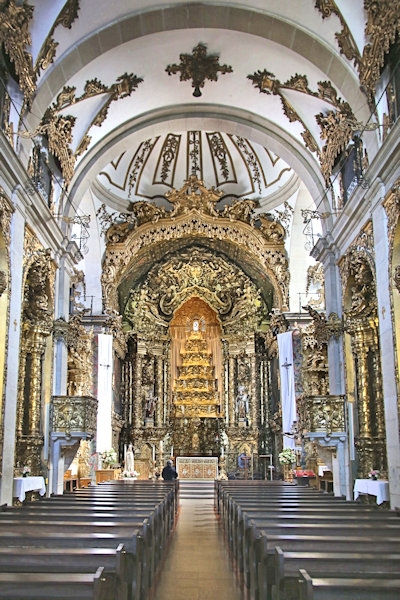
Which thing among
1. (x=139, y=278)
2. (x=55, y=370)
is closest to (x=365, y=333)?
(x=55, y=370)

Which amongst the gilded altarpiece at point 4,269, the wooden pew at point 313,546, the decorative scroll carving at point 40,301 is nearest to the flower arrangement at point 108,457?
the decorative scroll carving at point 40,301

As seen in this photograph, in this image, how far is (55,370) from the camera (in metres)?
13.6

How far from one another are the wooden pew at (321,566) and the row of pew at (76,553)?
975mm

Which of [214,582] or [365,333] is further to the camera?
[365,333]

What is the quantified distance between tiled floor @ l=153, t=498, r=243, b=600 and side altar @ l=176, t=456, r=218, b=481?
36.1 ft

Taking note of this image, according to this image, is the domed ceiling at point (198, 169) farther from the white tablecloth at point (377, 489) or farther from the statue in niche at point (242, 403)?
the white tablecloth at point (377, 489)

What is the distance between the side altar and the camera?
74.1 ft

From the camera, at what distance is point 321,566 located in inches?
152

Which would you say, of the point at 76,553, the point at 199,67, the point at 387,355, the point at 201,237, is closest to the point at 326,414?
the point at 387,355

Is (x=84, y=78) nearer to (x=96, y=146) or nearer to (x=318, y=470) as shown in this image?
(x=96, y=146)

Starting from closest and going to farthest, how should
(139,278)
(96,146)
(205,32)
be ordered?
(205,32) < (96,146) < (139,278)

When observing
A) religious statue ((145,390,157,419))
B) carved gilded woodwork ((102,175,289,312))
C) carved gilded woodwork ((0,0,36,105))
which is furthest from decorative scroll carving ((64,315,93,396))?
carved gilded woodwork ((0,0,36,105))

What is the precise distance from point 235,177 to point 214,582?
1548 centimetres

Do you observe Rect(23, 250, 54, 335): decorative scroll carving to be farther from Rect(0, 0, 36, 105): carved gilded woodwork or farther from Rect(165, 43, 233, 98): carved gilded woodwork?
Rect(165, 43, 233, 98): carved gilded woodwork
